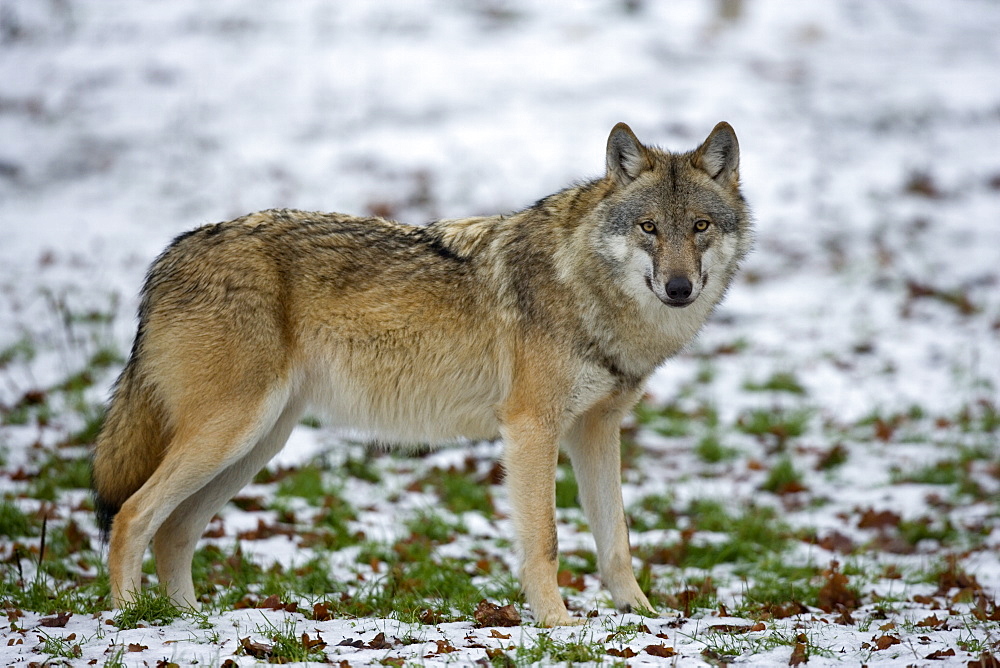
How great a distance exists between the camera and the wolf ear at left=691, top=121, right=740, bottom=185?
179 inches

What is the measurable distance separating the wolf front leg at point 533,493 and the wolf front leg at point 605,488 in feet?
1.41

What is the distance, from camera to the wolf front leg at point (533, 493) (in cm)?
424

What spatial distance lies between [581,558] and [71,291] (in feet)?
21.6

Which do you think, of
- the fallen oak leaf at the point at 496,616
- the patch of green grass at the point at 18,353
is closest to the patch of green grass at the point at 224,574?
the fallen oak leaf at the point at 496,616

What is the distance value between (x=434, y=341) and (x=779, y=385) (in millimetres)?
5041

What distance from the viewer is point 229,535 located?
18.5 feet

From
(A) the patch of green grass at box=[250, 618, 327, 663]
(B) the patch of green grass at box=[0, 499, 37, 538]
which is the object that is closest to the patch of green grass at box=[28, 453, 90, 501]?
(B) the patch of green grass at box=[0, 499, 37, 538]

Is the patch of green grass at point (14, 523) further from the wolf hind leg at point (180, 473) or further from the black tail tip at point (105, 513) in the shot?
the wolf hind leg at point (180, 473)

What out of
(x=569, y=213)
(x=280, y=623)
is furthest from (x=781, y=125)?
(x=280, y=623)

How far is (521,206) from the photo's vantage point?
11891 millimetres

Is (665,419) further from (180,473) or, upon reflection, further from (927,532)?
(180,473)

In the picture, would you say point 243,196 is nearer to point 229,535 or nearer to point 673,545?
point 229,535

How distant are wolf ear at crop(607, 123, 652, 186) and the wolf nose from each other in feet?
2.40

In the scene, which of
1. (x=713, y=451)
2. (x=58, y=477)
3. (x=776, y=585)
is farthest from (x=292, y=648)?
(x=713, y=451)
